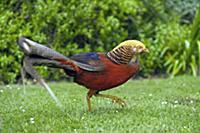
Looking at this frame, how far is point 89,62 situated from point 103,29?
551cm

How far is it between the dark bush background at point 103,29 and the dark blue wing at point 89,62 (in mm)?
4379

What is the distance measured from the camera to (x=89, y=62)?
18.6 feet

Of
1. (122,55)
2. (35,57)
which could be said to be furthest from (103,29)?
(35,57)

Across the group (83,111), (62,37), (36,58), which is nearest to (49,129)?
(36,58)

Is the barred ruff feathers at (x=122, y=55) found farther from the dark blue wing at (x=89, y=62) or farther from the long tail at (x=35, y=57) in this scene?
the long tail at (x=35, y=57)

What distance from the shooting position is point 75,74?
5629mm

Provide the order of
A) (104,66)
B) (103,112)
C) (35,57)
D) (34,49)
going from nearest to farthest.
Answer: (34,49) < (35,57) < (104,66) < (103,112)

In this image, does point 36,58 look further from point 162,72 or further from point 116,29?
point 162,72

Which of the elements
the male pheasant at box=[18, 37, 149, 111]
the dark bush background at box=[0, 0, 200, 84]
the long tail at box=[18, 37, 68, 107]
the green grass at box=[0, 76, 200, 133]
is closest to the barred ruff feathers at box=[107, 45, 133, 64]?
the male pheasant at box=[18, 37, 149, 111]

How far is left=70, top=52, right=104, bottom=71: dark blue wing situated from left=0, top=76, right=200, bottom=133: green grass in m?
0.48

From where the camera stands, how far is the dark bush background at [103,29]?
33.6 feet

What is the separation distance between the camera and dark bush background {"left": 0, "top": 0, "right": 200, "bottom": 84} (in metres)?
10.2

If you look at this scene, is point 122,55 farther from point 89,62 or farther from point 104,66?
point 89,62

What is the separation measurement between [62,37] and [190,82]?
2738 millimetres
